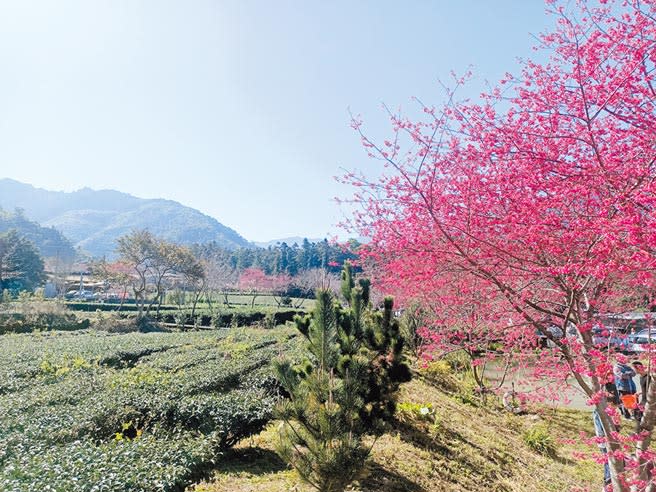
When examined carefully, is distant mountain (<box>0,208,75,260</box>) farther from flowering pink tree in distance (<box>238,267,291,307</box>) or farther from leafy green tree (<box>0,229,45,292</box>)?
flowering pink tree in distance (<box>238,267,291,307</box>)

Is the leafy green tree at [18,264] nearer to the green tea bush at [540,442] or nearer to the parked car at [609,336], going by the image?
the green tea bush at [540,442]

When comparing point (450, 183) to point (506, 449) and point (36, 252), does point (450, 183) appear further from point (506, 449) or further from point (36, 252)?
point (36, 252)

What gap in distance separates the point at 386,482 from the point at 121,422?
3387 mm

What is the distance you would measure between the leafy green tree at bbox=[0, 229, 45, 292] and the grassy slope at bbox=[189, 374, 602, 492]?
42640 mm

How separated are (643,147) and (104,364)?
11484mm

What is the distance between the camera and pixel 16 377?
823 cm

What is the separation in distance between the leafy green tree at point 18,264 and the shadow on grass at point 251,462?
42.1 m

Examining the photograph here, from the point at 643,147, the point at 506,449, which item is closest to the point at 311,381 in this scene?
the point at 643,147

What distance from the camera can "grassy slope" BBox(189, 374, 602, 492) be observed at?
13.4ft

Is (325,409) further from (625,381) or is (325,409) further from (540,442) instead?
(625,381)

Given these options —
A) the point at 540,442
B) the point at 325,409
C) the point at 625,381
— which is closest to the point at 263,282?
the point at 625,381

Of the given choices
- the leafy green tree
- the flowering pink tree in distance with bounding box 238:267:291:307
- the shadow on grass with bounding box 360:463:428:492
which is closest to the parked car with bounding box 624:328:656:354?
the shadow on grass with bounding box 360:463:428:492

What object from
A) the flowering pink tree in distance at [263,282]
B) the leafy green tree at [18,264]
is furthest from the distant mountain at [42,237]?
the flowering pink tree in distance at [263,282]

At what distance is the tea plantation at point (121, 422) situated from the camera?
3346 mm
